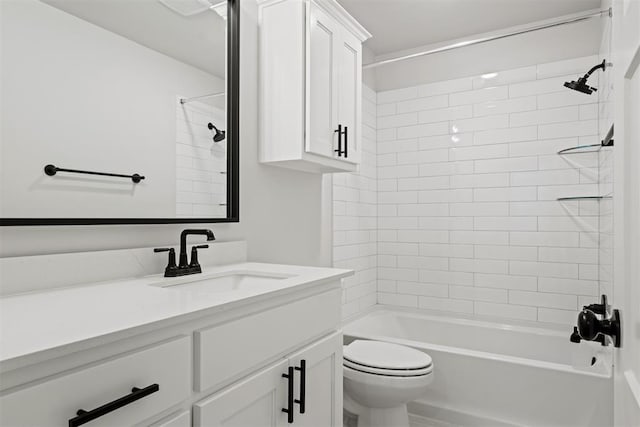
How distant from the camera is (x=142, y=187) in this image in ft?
4.55

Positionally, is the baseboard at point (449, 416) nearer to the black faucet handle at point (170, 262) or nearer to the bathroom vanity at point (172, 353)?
the bathroom vanity at point (172, 353)

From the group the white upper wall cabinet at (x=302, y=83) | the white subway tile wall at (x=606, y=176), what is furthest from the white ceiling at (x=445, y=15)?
the white upper wall cabinet at (x=302, y=83)

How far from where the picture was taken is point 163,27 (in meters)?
1.49

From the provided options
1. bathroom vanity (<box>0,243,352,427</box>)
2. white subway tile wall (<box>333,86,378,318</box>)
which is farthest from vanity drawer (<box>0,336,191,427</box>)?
white subway tile wall (<box>333,86,378,318</box>)

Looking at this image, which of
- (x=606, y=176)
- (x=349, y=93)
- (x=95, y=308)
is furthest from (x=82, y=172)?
(x=606, y=176)

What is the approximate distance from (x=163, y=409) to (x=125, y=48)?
112 cm

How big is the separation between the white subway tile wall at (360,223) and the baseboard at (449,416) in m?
0.78

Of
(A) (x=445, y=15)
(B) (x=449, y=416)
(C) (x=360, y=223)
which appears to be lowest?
(B) (x=449, y=416)

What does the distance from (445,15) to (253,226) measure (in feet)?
6.79

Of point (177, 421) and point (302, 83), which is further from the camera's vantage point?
point (302, 83)

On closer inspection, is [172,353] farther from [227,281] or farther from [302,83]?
[302,83]

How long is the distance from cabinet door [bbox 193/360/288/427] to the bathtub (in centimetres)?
151

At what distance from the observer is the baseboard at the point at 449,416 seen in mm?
2285

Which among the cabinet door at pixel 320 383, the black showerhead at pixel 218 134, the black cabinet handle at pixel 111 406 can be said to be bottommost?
the cabinet door at pixel 320 383
